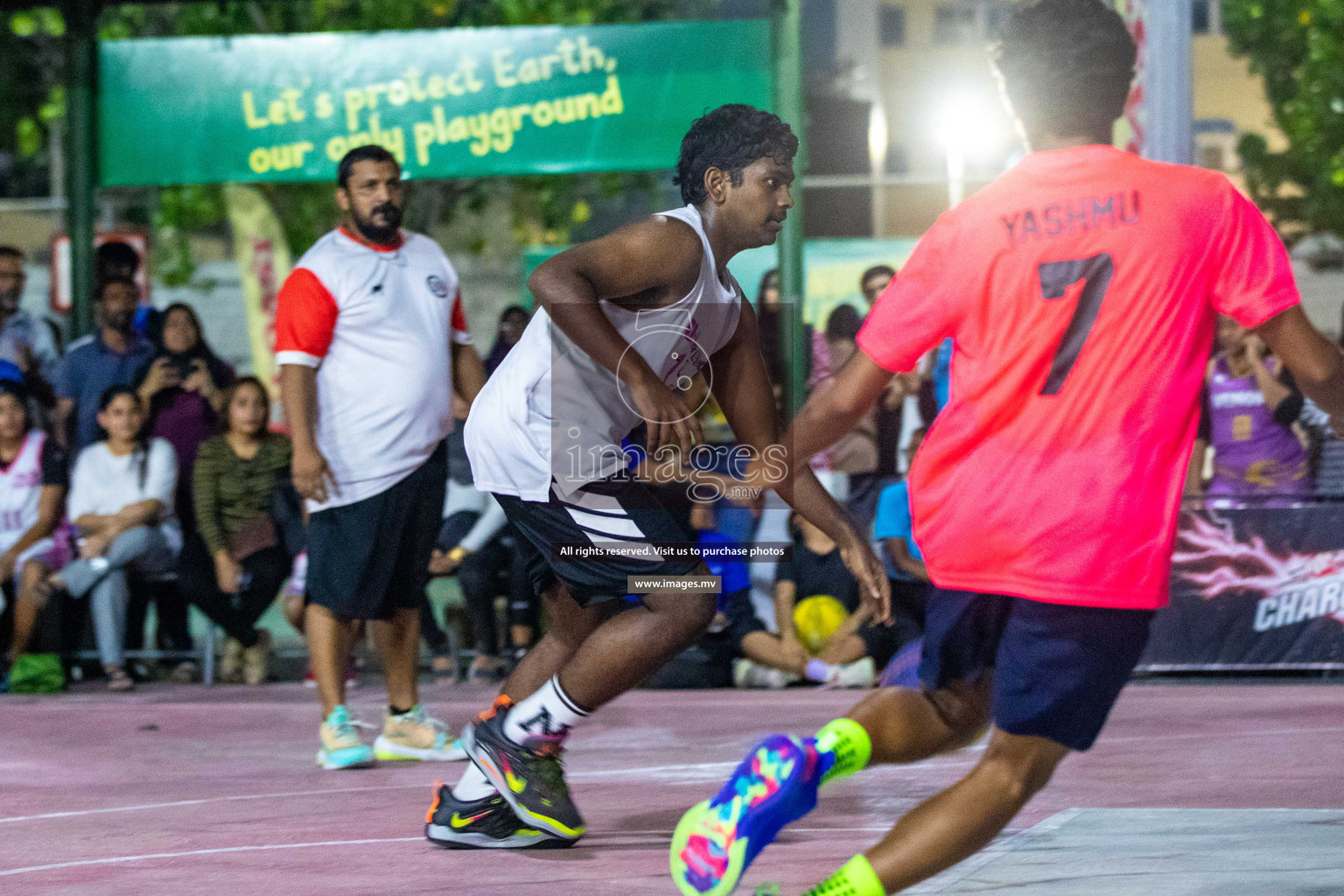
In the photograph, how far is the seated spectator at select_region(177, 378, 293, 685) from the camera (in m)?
8.38

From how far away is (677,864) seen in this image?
3158 mm

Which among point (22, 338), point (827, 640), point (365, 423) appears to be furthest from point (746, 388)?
point (22, 338)

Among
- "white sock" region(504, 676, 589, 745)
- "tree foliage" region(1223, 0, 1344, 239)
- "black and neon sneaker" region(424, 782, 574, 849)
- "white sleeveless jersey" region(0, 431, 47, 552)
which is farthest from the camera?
"tree foliage" region(1223, 0, 1344, 239)

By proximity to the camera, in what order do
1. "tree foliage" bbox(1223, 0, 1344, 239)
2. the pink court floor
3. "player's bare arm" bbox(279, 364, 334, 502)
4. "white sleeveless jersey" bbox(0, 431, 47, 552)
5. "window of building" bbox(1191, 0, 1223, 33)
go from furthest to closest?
"window of building" bbox(1191, 0, 1223, 33) → "tree foliage" bbox(1223, 0, 1344, 239) → "white sleeveless jersey" bbox(0, 431, 47, 552) → "player's bare arm" bbox(279, 364, 334, 502) → the pink court floor

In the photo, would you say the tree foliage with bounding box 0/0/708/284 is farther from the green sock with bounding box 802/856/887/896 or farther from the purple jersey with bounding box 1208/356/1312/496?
the green sock with bounding box 802/856/887/896

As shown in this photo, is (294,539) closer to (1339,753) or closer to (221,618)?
(221,618)

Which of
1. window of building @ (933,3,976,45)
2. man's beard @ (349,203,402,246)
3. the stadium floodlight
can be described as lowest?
man's beard @ (349,203,402,246)

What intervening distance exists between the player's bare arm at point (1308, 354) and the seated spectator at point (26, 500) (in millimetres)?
7016

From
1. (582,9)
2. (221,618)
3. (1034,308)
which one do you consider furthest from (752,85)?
(582,9)

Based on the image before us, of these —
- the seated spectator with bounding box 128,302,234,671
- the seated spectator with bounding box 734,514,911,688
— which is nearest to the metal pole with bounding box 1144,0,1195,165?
the seated spectator with bounding box 734,514,911,688

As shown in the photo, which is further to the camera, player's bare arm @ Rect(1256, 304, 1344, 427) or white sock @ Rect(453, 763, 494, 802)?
white sock @ Rect(453, 763, 494, 802)

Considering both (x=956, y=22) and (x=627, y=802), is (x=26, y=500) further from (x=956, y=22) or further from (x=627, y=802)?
(x=956, y=22)

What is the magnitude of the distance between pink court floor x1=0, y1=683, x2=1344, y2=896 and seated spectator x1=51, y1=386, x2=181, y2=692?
2.75ft

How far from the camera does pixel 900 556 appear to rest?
791 cm
